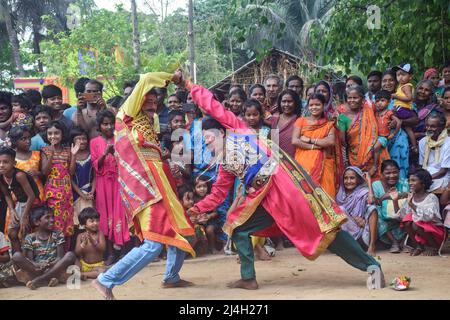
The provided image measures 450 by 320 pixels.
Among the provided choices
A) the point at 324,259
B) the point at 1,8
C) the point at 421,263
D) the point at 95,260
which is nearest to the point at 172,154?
the point at 95,260

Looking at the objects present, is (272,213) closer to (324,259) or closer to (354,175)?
(324,259)

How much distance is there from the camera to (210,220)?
291 inches

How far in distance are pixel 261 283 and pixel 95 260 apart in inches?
72.5

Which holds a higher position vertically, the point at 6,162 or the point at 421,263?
the point at 6,162

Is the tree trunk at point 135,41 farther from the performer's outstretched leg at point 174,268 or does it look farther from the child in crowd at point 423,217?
the performer's outstretched leg at point 174,268

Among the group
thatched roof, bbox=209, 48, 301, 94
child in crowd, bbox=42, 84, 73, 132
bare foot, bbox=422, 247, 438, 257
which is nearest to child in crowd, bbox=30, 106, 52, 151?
child in crowd, bbox=42, 84, 73, 132

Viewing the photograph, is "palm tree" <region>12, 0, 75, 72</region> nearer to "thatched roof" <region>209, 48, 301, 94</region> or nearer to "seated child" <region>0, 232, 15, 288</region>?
"thatched roof" <region>209, 48, 301, 94</region>

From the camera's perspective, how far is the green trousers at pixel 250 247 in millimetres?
5109

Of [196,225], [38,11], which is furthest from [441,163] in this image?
[38,11]

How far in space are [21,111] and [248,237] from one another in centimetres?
328

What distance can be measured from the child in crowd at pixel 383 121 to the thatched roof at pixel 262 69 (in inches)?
424

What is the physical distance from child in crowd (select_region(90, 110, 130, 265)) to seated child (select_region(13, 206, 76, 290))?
831mm

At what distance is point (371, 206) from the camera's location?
7102 mm
